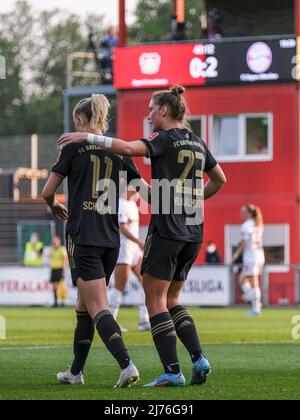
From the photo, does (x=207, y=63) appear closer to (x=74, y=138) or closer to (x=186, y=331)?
(x=186, y=331)

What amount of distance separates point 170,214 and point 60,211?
3.07 ft

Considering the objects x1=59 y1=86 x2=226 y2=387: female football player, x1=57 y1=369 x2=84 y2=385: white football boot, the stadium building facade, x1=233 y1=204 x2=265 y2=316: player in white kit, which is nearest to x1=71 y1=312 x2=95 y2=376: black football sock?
x1=57 y1=369 x2=84 y2=385: white football boot

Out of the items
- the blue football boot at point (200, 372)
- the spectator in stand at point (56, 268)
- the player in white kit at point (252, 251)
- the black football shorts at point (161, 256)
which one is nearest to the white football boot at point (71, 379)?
the blue football boot at point (200, 372)

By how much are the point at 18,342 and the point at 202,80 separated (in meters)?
21.2

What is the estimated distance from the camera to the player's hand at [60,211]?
913 centimetres

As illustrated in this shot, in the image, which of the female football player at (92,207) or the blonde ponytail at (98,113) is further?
the blonde ponytail at (98,113)

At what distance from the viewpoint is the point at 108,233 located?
8953 millimetres

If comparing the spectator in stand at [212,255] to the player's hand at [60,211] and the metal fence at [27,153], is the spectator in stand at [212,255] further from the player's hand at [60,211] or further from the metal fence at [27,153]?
the player's hand at [60,211]

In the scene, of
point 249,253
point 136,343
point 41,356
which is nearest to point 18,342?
point 136,343

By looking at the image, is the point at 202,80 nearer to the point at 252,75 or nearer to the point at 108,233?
the point at 252,75

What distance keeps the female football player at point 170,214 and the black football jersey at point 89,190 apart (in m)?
0.26

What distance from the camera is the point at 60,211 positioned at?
9188 mm

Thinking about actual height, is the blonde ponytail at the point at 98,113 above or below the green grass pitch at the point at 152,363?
above

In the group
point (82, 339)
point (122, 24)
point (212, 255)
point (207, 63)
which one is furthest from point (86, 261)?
point (122, 24)
